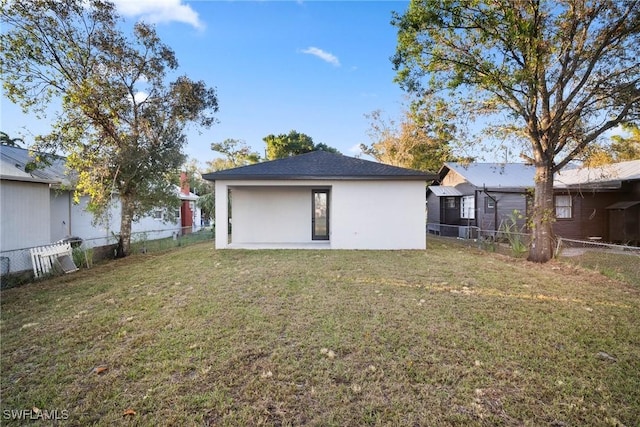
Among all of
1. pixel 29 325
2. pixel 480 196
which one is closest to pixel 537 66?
pixel 480 196

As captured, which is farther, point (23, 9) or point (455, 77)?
point (455, 77)

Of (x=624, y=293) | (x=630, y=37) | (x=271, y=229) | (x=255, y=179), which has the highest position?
(x=630, y=37)

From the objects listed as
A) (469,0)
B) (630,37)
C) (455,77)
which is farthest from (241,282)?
(630,37)

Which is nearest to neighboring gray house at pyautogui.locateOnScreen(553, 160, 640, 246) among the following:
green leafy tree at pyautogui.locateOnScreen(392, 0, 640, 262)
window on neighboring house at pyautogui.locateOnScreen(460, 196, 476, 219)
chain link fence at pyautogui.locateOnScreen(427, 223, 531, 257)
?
chain link fence at pyautogui.locateOnScreen(427, 223, 531, 257)

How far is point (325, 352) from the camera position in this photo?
3.24 m

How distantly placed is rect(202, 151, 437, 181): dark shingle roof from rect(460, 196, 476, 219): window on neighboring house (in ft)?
22.1

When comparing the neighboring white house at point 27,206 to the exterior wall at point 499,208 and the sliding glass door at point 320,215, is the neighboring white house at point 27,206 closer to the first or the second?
→ the sliding glass door at point 320,215

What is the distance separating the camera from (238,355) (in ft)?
10.4

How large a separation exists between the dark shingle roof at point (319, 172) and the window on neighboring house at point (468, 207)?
674 centimetres

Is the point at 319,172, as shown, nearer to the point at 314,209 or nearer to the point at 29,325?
the point at 314,209

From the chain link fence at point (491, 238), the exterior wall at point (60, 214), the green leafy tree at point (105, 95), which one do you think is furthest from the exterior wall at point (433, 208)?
the exterior wall at point (60, 214)

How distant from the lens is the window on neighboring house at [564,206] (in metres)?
14.1

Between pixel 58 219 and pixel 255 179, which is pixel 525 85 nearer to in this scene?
pixel 255 179

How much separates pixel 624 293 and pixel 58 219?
15.6m
